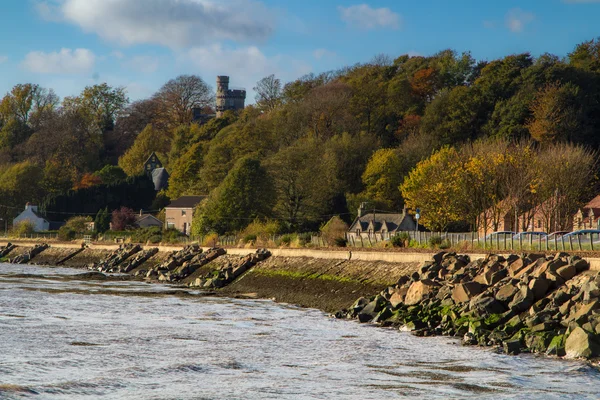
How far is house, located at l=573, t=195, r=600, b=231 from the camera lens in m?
66.4

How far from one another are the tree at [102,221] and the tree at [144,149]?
33.1m

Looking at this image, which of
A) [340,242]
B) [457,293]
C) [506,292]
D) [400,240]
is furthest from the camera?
[340,242]

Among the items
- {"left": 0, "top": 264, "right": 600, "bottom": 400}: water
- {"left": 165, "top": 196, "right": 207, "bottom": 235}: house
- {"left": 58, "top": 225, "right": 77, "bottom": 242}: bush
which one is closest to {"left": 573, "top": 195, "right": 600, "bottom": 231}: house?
{"left": 0, "top": 264, "right": 600, "bottom": 400}: water

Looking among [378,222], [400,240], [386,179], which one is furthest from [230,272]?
[386,179]

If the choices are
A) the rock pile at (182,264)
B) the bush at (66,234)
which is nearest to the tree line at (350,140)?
the rock pile at (182,264)

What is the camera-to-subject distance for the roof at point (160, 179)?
443ft

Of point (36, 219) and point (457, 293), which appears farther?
point (36, 219)

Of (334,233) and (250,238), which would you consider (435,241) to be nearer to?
(334,233)

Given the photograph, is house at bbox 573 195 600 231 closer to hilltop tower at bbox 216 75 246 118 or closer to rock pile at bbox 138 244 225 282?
rock pile at bbox 138 244 225 282

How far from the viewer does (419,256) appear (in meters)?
41.0

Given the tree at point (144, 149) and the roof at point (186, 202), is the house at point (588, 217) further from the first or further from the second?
the tree at point (144, 149)

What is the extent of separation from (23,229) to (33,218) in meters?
9.34

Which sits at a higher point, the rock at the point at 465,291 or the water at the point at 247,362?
the rock at the point at 465,291

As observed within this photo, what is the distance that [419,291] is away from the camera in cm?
A: 3322
